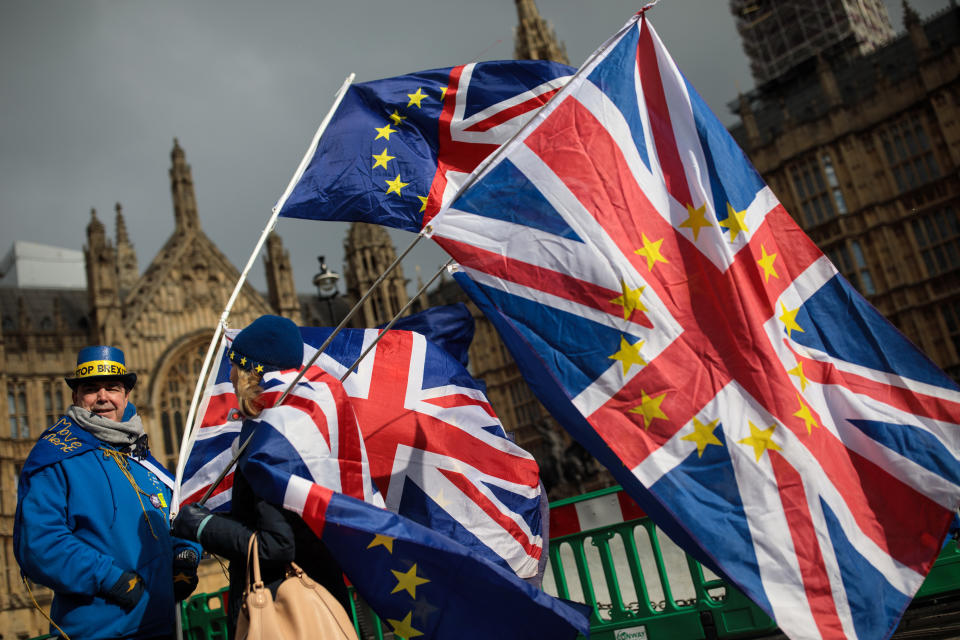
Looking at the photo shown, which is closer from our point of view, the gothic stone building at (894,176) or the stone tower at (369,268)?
the gothic stone building at (894,176)

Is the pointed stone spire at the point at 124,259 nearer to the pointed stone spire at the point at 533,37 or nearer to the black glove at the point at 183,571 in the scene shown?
the pointed stone spire at the point at 533,37

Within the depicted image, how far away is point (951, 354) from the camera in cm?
2170

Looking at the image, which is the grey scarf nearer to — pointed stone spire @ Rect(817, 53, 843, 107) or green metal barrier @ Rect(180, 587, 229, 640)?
green metal barrier @ Rect(180, 587, 229, 640)

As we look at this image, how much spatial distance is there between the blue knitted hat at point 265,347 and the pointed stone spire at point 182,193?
103ft

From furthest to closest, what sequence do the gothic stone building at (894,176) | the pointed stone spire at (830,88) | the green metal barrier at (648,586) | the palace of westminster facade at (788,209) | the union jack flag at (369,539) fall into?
the pointed stone spire at (830,88) → the palace of westminster facade at (788,209) → the gothic stone building at (894,176) → the green metal barrier at (648,586) → the union jack flag at (369,539)

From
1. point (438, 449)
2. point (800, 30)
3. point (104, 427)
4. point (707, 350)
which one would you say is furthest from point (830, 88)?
point (104, 427)

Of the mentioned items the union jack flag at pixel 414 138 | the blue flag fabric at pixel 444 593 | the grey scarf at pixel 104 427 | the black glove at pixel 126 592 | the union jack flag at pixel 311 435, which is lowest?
the blue flag fabric at pixel 444 593

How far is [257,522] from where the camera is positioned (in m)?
2.45

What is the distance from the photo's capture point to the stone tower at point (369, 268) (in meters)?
32.0

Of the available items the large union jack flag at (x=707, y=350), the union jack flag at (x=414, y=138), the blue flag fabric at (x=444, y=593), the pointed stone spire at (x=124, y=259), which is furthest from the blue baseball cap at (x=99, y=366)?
the pointed stone spire at (x=124, y=259)

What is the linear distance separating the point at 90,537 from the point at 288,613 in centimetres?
92

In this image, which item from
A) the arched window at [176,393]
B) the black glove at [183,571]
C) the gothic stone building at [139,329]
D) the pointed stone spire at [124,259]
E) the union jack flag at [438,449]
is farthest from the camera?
the pointed stone spire at [124,259]

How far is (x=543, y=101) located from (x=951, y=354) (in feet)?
70.2

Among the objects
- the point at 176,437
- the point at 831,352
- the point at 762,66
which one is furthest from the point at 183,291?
the point at 831,352
